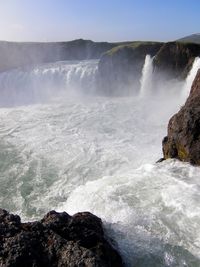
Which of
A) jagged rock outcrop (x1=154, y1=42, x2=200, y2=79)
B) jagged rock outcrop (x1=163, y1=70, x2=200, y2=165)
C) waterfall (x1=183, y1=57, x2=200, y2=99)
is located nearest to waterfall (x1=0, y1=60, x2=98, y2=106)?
jagged rock outcrop (x1=154, y1=42, x2=200, y2=79)

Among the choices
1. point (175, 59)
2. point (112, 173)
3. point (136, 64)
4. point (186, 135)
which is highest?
point (186, 135)

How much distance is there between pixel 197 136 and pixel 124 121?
1167 cm

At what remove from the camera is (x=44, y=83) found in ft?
131

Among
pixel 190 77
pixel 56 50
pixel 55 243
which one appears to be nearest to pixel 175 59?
pixel 190 77

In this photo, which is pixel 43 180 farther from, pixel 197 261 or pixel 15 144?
pixel 197 261

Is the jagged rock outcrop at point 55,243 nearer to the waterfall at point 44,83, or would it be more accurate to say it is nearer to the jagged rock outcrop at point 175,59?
the jagged rock outcrop at point 175,59

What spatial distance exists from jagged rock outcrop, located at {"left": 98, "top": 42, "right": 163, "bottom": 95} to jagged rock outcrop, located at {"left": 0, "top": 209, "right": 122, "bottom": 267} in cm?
2869

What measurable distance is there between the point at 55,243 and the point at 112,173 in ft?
29.3

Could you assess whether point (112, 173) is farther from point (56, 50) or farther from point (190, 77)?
point (56, 50)

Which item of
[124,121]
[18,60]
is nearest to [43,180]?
[124,121]

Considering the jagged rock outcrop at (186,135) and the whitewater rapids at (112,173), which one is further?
the jagged rock outcrop at (186,135)

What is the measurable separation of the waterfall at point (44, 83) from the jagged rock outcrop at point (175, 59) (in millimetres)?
7260

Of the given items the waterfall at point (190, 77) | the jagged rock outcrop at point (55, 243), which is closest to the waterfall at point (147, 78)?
the waterfall at point (190, 77)

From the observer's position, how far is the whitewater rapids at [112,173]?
8539 mm
